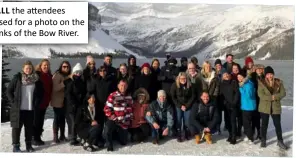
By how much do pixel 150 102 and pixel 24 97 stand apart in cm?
216

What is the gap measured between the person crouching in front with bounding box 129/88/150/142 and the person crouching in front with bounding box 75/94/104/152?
24.7 inches

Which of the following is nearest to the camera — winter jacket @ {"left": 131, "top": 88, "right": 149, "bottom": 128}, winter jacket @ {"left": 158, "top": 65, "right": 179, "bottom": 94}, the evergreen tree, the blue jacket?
the blue jacket

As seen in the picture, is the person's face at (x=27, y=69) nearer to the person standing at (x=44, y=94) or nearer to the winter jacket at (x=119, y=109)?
the person standing at (x=44, y=94)

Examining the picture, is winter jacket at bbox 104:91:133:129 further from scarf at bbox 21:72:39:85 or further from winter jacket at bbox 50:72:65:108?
scarf at bbox 21:72:39:85

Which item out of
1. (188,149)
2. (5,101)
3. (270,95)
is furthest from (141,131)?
(5,101)

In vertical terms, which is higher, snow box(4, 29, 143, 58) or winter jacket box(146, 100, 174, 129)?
snow box(4, 29, 143, 58)

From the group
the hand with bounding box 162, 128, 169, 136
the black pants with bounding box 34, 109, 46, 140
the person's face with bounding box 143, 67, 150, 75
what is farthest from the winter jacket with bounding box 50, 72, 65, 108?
the hand with bounding box 162, 128, 169, 136

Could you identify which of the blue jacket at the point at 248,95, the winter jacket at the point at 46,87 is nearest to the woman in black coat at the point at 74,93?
the winter jacket at the point at 46,87

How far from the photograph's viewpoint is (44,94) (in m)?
5.89

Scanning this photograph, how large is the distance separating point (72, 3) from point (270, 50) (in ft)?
19.1

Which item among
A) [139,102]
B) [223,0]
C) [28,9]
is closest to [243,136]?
[139,102]

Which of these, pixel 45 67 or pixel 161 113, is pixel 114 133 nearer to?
pixel 161 113

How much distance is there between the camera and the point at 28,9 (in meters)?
6.47

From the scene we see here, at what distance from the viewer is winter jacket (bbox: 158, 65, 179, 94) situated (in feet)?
20.3
